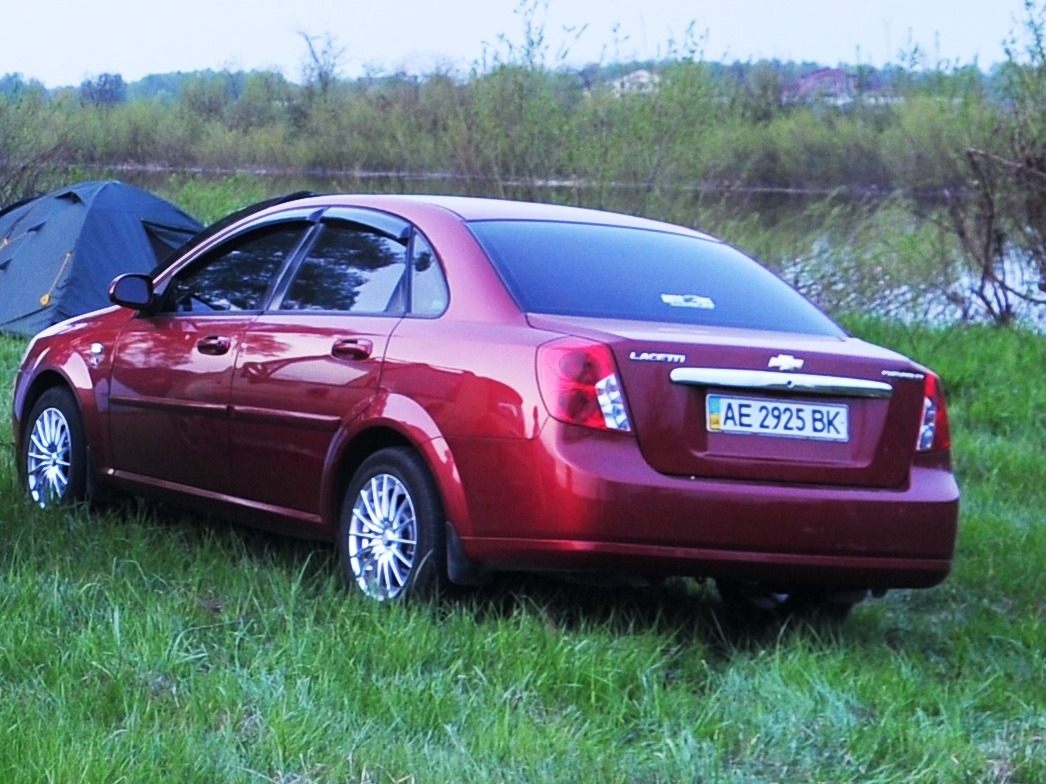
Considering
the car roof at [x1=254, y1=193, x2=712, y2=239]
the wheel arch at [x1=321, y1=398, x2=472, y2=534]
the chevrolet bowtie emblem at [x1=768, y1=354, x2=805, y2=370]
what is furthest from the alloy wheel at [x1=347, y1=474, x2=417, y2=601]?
the chevrolet bowtie emblem at [x1=768, y1=354, x2=805, y2=370]

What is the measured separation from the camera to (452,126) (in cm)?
1686

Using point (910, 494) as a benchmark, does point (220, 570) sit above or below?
below

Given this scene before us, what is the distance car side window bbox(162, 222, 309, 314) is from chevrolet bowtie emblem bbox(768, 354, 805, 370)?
6.38ft

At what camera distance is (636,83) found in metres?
16.6

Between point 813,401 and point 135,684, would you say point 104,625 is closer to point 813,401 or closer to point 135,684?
point 135,684

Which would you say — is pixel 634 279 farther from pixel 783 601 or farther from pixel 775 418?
pixel 783 601

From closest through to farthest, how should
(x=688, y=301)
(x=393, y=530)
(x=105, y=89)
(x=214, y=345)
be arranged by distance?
(x=393, y=530)
(x=688, y=301)
(x=214, y=345)
(x=105, y=89)

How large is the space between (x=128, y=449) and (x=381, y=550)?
1.67m

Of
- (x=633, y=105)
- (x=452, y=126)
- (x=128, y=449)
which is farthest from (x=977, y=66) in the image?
(x=128, y=449)

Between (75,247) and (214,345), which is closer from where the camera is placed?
(214,345)

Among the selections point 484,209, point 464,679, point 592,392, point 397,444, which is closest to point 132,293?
point 484,209

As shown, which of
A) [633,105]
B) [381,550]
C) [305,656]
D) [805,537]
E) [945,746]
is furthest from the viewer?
[633,105]

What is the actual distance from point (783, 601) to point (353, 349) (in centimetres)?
163

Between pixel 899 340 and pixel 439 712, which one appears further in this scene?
pixel 899 340
